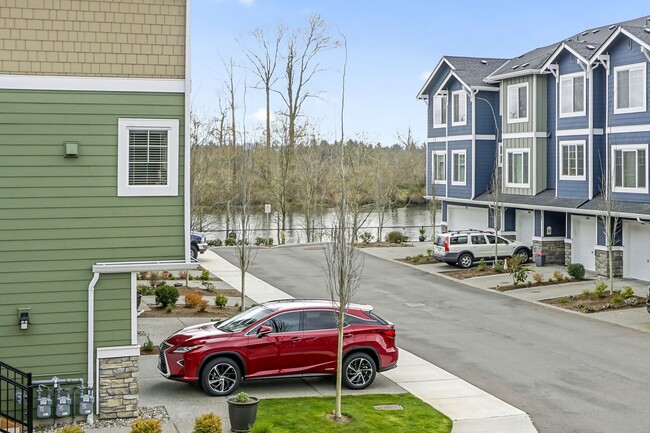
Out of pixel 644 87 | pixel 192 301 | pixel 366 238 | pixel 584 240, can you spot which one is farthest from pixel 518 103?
pixel 192 301

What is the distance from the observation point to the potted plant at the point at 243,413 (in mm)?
12961

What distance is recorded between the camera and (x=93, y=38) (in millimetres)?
13648

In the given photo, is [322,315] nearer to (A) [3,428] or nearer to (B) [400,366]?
(B) [400,366]

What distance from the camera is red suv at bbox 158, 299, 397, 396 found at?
15.0 metres

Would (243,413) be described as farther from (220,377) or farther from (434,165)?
(434,165)

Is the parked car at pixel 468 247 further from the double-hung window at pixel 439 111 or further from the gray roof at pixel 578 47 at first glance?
the double-hung window at pixel 439 111

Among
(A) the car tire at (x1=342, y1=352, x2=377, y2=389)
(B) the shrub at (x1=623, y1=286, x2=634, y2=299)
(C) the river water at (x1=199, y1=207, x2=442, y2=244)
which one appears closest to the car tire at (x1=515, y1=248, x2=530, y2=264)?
(B) the shrub at (x1=623, y1=286, x2=634, y2=299)

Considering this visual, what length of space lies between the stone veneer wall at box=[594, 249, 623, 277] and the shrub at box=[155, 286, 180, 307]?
16.9 meters

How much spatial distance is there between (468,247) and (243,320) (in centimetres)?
2092

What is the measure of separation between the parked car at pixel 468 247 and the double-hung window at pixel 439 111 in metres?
9.50

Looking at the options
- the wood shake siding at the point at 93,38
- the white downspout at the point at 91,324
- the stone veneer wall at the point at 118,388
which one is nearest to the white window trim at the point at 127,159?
the wood shake siding at the point at 93,38

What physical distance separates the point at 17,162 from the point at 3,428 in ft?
13.9

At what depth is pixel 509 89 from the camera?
3828 cm

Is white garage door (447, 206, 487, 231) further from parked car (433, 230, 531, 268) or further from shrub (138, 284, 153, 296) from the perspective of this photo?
shrub (138, 284, 153, 296)
